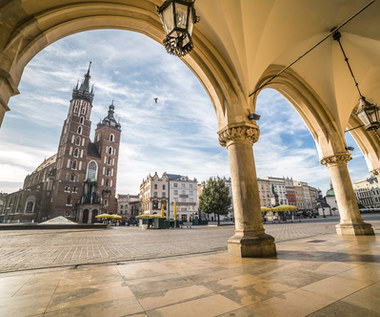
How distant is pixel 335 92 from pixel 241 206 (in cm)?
757

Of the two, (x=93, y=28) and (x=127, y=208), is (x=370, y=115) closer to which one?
(x=93, y=28)

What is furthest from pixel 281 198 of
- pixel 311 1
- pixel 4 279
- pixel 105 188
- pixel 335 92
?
pixel 4 279

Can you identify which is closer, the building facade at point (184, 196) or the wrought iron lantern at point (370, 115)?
the wrought iron lantern at point (370, 115)

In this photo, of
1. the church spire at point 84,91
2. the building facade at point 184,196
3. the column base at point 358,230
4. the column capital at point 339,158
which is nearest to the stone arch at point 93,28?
the column capital at point 339,158

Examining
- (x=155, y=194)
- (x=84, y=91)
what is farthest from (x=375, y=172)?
(x=84, y=91)

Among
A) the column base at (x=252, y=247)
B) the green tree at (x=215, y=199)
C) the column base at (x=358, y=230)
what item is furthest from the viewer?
the green tree at (x=215, y=199)

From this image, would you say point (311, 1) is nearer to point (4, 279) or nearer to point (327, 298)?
→ point (327, 298)

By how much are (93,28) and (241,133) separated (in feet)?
14.9

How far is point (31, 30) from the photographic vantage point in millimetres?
3150

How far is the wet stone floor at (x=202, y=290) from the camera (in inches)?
71.1

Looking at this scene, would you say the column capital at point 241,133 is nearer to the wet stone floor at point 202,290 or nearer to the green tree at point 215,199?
the wet stone floor at point 202,290

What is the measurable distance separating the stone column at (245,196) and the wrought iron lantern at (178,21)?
3.00 m

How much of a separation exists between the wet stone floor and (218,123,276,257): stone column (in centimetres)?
78

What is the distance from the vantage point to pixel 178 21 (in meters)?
2.43
